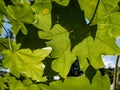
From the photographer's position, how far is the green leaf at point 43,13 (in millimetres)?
1195

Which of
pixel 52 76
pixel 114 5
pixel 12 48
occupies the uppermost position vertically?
pixel 114 5

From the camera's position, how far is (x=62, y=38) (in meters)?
1.21

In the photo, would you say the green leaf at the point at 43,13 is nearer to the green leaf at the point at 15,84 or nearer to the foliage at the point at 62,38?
the foliage at the point at 62,38

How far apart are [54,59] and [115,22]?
278 millimetres

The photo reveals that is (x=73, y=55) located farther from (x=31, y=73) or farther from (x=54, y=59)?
(x=31, y=73)

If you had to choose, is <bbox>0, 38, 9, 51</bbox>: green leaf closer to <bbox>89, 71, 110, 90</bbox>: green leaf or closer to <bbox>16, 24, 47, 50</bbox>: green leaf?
<bbox>16, 24, 47, 50</bbox>: green leaf

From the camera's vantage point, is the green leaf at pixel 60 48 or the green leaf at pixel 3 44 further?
the green leaf at pixel 3 44

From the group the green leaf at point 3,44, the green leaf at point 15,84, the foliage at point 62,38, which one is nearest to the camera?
the foliage at point 62,38

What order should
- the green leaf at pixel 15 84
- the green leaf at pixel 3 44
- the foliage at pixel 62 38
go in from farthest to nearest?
the green leaf at pixel 15 84 < the green leaf at pixel 3 44 < the foliage at pixel 62 38

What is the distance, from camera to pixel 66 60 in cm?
125

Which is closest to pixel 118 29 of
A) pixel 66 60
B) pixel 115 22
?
pixel 115 22

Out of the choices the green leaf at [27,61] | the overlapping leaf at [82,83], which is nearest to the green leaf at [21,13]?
the green leaf at [27,61]

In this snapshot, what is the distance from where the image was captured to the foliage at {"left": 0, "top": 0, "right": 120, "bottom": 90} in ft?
3.89

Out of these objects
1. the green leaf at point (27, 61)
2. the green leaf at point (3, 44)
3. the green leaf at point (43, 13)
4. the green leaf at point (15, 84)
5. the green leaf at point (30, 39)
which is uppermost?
the green leaf at point (43, 13)
